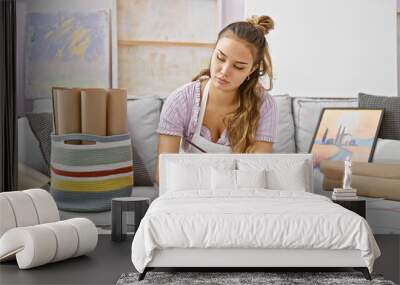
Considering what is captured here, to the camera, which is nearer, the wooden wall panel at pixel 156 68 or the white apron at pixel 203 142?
the white apron at pixel 203 142

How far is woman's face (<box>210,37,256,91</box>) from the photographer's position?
203 inches

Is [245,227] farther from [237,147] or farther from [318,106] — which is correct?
[318,106]

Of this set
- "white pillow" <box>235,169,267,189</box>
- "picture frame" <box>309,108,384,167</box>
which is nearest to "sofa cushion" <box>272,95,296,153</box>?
"picture frame" <box>309,108,384,167</box>

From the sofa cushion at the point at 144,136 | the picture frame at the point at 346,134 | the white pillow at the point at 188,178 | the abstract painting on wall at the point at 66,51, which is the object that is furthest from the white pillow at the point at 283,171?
the abstract painting on wall at the point at 66,51

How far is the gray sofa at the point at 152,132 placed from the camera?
545 centimetres

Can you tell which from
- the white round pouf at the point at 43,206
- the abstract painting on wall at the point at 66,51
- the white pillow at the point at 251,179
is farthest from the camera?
the abstract painting on wall at the point at 66,51

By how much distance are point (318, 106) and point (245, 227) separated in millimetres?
2249

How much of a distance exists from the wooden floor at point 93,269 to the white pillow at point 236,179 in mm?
739

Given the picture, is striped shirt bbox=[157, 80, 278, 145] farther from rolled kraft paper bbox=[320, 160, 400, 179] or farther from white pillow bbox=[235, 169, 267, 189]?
white pillow bbox=[235, 169, 267, 189]

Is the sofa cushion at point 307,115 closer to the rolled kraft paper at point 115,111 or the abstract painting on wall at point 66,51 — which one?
the rolled kraft paper at point 115,111

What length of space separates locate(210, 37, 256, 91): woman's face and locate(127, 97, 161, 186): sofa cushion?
595mm

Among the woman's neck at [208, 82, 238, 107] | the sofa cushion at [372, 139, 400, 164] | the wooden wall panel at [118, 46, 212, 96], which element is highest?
the wooden wall panel at [118, 46, 212, 96]

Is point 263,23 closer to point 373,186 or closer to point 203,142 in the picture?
point 203,142

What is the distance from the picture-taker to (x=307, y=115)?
5.60 m
